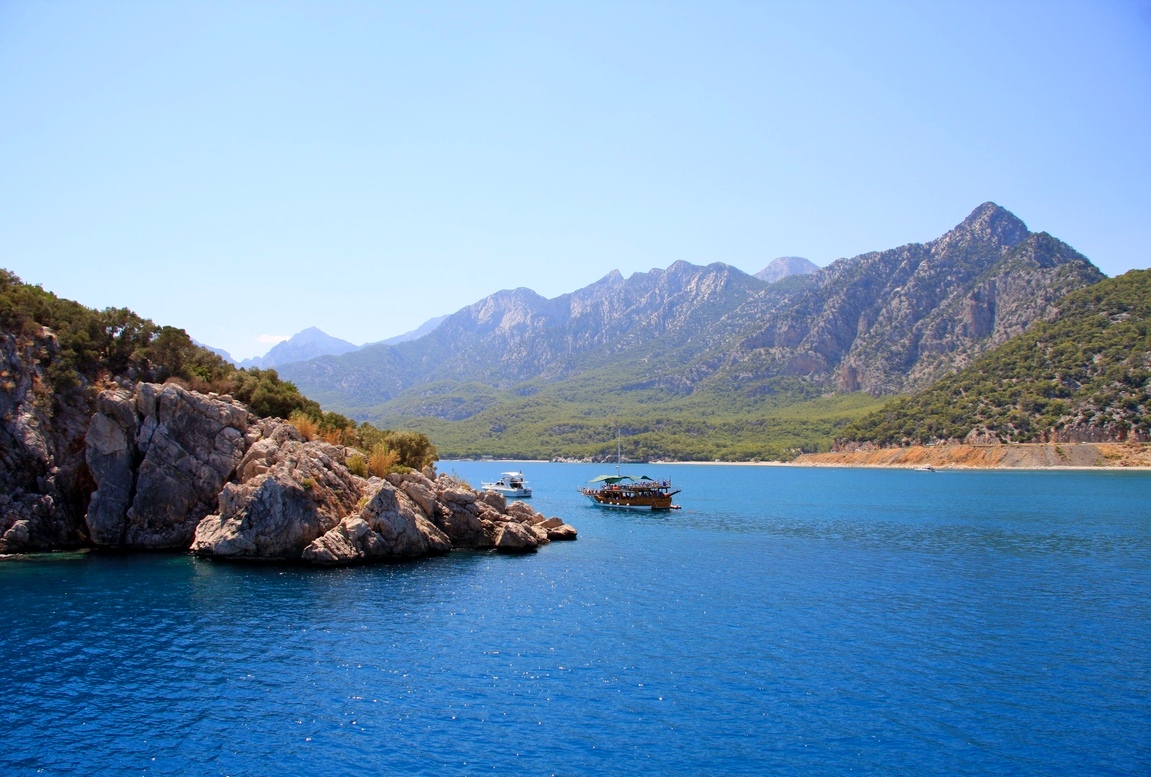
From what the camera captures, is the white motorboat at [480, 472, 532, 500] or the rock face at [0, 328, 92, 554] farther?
the white motorboat at [480, 472, 532, 500]

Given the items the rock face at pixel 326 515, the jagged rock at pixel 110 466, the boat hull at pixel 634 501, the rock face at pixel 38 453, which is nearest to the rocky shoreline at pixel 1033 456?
the boat hull at pixel 634 501

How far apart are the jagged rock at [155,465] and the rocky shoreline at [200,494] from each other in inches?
3.0

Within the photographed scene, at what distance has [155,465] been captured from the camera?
55.3 meters

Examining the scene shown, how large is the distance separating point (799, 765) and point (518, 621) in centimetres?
1857

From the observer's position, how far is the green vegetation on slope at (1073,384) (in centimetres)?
16038

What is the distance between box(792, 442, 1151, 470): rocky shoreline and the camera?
15400 cm

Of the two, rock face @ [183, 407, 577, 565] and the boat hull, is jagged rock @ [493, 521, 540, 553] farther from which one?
the boat hull

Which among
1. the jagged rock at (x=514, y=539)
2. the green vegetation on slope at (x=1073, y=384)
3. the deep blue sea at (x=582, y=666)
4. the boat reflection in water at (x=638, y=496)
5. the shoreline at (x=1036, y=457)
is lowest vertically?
the deep blue sea at (x=582, y=666)

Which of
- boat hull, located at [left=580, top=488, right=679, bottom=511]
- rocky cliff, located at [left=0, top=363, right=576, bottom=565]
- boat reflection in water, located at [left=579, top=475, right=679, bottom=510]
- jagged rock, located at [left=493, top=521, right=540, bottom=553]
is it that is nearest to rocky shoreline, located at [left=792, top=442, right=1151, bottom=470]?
boat reflection in water, located at [left=579, top=475, right=679, bottom=510]

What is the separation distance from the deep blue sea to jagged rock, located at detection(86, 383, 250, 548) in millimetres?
3882

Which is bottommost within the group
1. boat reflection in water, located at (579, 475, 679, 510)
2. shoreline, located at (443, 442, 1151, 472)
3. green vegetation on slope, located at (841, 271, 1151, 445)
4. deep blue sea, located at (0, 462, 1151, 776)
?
deep blue sea, located at (0, 462, 1151, 776)

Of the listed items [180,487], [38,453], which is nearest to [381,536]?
[180,487]

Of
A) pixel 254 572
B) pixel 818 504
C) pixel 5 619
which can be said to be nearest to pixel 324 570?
pixel 254 572

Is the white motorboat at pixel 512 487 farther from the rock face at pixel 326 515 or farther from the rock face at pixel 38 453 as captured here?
the rock face at pixel 38 453
